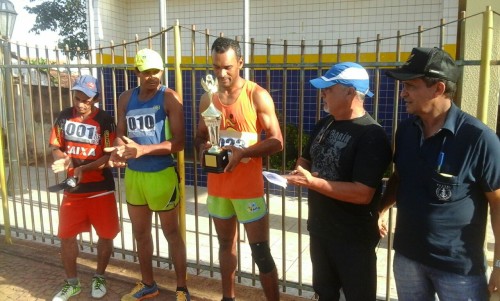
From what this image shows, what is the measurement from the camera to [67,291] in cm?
374

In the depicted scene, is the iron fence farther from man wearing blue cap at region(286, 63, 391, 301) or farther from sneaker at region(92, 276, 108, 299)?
man wearing blue cap at region(286, 63, 391, 301)

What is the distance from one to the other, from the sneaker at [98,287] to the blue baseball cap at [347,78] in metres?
2.77

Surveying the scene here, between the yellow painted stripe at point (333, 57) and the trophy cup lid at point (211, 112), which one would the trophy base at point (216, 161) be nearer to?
the trophy cup lid at point (211, 112)

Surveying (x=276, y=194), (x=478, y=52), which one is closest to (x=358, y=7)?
(x=276, y=194)

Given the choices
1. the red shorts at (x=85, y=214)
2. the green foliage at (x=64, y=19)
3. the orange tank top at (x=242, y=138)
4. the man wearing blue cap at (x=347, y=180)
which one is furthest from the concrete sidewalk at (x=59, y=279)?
the green foliage at (x=64, y=19)

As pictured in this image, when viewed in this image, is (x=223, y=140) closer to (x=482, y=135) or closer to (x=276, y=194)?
(x=482, y=135)

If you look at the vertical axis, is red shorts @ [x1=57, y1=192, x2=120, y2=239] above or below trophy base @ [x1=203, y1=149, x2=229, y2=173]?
below

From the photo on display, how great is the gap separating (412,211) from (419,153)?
310 millimetres

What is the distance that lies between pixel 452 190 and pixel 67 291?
329cm

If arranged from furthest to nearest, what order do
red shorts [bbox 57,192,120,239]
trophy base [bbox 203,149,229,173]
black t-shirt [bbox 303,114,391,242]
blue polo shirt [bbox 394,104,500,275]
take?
1. red shorts [bbox 57,192,120,239]
2. trophy base [bbox 203,149,229,173]
3. black t-shirt [bbox 303,114,391,242]
4. blue polo shirt [bbox 394,104,500,275]

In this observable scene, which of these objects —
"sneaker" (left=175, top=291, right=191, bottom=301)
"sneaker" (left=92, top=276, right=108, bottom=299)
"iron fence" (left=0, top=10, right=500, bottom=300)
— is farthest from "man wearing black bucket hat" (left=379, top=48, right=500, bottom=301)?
"sneaker" (left=92, top=276, right=108, bottom=299)

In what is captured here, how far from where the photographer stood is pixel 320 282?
261 centimetres

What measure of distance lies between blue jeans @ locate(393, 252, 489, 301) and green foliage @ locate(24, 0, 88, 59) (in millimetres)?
21191

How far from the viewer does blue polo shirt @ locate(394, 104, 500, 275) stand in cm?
199
